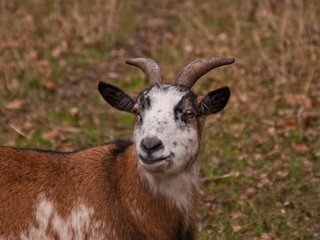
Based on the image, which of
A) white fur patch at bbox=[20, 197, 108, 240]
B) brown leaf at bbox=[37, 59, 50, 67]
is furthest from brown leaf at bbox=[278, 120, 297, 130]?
brown leaf at bbox=[37, 59, 50, 67]

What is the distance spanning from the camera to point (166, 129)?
4.26 m

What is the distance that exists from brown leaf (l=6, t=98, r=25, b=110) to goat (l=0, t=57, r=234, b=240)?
174 inches

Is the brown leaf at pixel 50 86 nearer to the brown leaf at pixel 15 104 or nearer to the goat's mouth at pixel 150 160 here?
the brown leaf at pixel 15 104

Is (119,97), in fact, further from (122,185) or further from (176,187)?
(176,187)

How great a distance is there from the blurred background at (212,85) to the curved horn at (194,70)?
2.06m

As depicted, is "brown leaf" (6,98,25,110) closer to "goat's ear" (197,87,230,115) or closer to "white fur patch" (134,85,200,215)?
"white fur patch" (134,85,200,215)

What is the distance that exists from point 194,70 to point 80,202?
1719 mm

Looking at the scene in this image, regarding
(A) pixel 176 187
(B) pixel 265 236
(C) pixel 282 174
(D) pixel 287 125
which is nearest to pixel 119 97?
(A) pixel 176 187

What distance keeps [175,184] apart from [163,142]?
2.01ft

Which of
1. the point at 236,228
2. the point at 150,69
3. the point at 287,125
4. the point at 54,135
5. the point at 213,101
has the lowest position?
the point at 236,228

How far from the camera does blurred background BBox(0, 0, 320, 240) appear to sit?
634 centimetres

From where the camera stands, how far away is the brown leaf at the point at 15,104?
353 inches

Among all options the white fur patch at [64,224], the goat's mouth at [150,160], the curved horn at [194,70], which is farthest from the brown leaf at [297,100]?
the white fur patch at [64,224]

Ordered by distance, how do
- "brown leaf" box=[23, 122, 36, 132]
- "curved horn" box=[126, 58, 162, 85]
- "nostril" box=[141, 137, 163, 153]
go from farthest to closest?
"brown leaf" box=[23, 122, 36, 132], "curved horn" box=[126, 58, 162, 85], "nostril" box=[141, 137, 163, 153]
